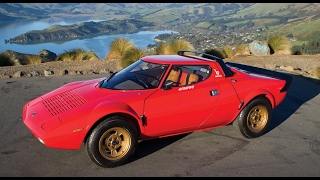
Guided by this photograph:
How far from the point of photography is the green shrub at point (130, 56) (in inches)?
529

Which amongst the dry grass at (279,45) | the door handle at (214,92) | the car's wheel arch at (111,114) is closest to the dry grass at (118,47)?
the dry grass at (279,45)

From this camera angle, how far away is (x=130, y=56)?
13.9 meters

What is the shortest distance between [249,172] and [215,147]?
963 mm

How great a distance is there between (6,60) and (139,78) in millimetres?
10372

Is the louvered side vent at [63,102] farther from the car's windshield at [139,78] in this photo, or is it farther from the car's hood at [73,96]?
the car's windshield at [139,78]

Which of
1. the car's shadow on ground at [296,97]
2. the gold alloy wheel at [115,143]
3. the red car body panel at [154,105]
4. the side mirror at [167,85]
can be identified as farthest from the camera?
the car's shadow on ground at [296,97]

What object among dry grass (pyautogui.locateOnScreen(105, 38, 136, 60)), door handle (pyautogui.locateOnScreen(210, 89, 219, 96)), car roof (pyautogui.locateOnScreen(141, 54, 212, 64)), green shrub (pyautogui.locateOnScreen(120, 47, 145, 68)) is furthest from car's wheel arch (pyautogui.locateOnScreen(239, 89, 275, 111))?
dry grass (pyautogui.locateOnScreen(105, 38, 136, 60))

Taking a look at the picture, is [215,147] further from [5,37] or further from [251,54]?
[5,37]

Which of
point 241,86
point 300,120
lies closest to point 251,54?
point 300,120

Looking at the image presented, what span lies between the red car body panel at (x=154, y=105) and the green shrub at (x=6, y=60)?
9.14 metres

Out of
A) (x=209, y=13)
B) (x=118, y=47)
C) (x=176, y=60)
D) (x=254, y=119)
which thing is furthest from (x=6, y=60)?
(x=209, y=13)

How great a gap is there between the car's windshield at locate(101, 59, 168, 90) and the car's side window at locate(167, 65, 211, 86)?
7.7 inches

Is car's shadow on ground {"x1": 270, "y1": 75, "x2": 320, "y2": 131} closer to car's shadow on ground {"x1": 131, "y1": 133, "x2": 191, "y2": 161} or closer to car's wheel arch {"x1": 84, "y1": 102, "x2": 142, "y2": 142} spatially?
car's shadow on ground {"x1": 131, "y1": 133, "x2": 191, "y2": 161}

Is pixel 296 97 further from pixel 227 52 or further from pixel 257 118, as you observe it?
pixel 227 52
